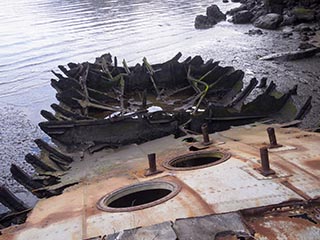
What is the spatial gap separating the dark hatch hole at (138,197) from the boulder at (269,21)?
86.3 ft

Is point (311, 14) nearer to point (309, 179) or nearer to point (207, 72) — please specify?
point (207, 72)

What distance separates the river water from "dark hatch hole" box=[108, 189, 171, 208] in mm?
5290

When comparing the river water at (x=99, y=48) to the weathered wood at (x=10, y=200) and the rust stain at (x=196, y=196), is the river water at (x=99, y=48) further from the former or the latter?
the rust stain at (x=196, y=196)

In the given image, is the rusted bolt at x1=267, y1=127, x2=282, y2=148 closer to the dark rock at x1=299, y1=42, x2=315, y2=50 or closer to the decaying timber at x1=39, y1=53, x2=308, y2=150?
the decaying timber at x1=39, y1=53, x2=308, y2=150

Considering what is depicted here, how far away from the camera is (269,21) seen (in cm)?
2978

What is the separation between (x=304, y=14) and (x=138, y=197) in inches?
1090

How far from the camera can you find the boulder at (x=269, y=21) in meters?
29.5

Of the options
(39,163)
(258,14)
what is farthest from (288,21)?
(39,163)

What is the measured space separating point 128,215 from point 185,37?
84.6 ft

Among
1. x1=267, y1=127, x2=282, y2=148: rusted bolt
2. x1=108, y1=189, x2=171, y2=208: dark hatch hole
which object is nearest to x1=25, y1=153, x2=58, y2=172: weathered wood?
x1=108, y1=189, x2=171, y2=208: dark hatch hole

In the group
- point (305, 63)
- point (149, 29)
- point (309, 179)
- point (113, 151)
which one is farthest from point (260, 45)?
point (309, 179)

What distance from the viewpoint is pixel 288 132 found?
759 cm

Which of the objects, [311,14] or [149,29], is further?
[149,29]

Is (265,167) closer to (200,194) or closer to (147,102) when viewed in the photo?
(200,194)
